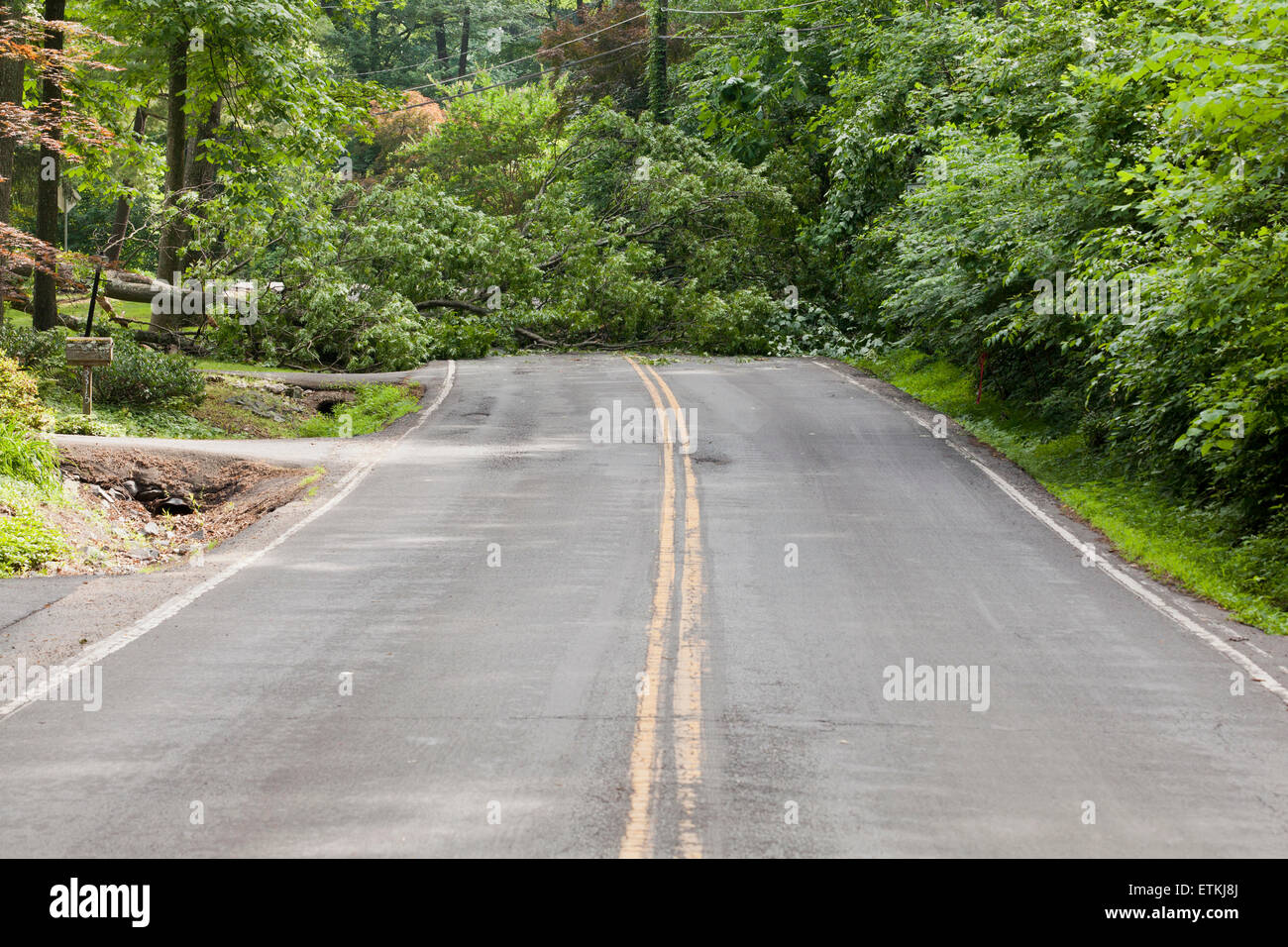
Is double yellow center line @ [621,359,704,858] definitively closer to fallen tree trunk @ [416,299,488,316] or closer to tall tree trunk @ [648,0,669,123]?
fallen tree trunk @ [416,299,488,316]

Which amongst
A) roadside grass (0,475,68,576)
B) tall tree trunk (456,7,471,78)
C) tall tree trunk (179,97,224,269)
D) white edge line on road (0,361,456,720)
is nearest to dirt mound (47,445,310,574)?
roadside grass (0,475,68,576)

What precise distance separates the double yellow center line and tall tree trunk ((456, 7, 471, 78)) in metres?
58.5

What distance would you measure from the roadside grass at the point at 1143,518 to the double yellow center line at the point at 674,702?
462 cm

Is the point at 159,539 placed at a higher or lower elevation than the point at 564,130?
lower

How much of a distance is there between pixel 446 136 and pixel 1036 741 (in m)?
46.8

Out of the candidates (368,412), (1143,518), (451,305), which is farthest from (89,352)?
(1143,518)

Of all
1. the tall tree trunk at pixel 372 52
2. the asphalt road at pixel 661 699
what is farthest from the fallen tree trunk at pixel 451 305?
the tall tree trunk at pixel 372 52

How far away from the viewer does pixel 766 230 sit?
3666 centimetres

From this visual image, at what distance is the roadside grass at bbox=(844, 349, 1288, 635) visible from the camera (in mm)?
11312

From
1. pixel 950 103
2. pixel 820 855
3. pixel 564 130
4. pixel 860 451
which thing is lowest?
pixel 820 855

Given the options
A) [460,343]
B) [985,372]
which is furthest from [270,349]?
[985,372]

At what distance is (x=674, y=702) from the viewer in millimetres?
7770

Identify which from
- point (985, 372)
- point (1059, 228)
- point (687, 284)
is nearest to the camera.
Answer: point (1059, 228)

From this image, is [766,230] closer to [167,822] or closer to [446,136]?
[446,136]
